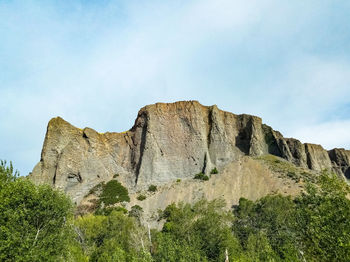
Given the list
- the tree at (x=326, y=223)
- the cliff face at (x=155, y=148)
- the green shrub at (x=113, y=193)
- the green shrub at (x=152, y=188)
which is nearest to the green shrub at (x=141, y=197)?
the green shrub at (x=113, y=193)

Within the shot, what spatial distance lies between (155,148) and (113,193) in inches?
694

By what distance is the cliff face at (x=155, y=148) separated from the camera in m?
76.8

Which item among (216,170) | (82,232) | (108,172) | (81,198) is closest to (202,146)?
(216,170)

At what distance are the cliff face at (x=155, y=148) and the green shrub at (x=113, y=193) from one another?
114 inches

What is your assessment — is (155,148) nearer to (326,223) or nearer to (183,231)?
(183,231)

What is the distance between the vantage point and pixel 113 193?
239 ft

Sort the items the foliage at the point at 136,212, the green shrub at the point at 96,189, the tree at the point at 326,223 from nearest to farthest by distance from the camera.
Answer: the tree at the point at 326,223, the foliage at the point at 136,212, the green shrub at the point at 96,189

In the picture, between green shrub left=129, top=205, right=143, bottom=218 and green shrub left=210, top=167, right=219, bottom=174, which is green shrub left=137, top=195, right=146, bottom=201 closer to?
green shrub left=129, top=205, right=143, bottom=218

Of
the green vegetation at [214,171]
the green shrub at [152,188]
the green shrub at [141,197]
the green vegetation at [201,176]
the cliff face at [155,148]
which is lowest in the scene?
the green shrub at [141,197]

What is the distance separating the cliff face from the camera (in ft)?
252

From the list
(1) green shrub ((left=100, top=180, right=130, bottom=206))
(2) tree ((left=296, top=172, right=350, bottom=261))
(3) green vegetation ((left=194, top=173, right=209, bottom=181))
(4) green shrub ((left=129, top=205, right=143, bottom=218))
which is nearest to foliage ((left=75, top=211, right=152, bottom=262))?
(4) green shrub ((left=129, top=205, right=143, bottom=218))

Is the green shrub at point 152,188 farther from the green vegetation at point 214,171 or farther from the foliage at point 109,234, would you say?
the foliage at point 109,234

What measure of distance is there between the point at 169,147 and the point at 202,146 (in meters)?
9.79

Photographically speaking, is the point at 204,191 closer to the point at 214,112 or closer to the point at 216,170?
the point at 216,170
